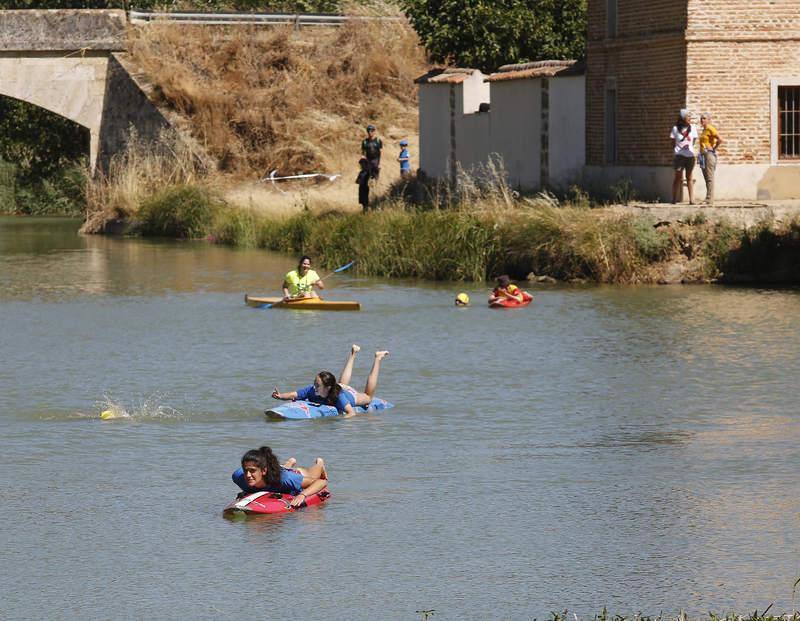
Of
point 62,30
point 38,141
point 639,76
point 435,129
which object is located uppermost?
point 62,30

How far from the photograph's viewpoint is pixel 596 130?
3575cm

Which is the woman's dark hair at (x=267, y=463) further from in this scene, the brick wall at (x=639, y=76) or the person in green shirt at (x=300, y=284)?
the brick wall at (x=639, y=76)

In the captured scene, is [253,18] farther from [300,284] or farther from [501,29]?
[300,284]

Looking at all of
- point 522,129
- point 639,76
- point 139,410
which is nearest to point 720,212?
A: point 639,76

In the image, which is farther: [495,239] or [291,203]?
[291,203]

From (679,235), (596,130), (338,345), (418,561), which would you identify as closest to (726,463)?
(418,561)

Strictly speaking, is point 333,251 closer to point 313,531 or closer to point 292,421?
point 292,421

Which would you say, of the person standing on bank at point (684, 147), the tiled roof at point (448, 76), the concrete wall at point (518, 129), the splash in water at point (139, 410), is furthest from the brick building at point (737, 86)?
the splash in water at point (139, 410)

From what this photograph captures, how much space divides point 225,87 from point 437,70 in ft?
32.0

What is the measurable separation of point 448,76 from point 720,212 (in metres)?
13.2

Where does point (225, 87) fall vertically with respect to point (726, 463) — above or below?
above

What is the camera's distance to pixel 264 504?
13383 mm

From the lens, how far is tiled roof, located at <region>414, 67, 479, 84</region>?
4100 centimetres

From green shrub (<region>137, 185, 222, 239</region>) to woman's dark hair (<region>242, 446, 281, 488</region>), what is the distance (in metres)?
29.5
